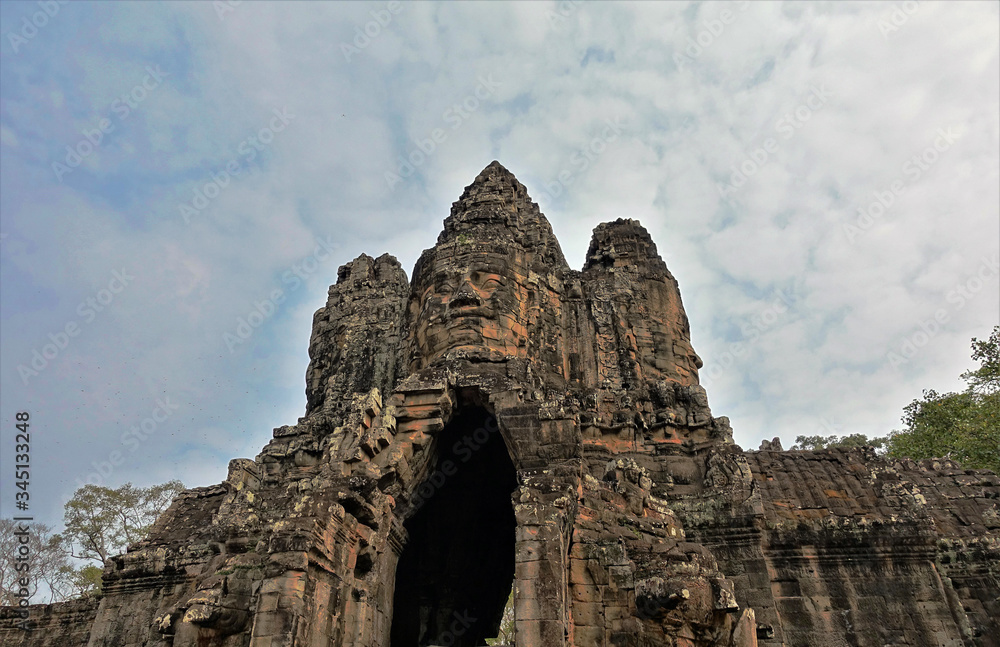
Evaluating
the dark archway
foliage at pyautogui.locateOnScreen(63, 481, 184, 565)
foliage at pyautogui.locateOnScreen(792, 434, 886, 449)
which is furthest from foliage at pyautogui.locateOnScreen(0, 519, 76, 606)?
foliage at pyautogui.locateOnScreen(792, 434, 886, 449)

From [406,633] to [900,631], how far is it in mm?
9502

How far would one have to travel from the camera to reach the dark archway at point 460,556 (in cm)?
1370

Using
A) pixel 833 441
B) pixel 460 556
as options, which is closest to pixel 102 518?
pixel 460 556

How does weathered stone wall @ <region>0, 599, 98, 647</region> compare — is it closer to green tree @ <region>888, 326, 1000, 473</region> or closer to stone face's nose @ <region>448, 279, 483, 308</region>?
stone face's nose @ <region>448, 279, 483, 308</region>

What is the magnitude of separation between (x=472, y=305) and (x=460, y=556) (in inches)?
227

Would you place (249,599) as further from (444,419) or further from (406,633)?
(406,633)

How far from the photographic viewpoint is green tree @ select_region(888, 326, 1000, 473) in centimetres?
2247

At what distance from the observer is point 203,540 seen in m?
13.7

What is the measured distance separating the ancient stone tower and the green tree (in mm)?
8419

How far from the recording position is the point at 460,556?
1438 centimetres

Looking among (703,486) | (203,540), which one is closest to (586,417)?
(703,486)

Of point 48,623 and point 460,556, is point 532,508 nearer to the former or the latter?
point 460,556

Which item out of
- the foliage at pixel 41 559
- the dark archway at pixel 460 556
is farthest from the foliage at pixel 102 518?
the dark archway at pixel 460 556

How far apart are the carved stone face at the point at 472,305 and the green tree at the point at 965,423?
18.9 meters
